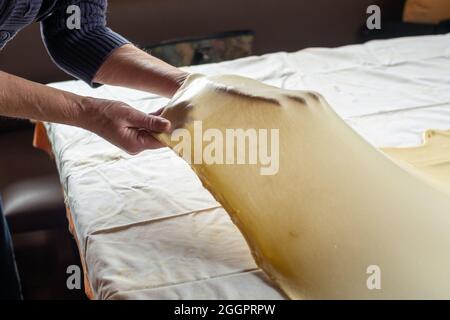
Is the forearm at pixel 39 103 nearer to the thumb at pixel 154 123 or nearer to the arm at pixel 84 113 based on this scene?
the arm at pixel 84 113

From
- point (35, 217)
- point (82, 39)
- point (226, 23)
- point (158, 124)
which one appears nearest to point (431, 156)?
point (158, 124)

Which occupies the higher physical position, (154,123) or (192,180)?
(154,123)

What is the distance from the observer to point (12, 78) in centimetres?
107

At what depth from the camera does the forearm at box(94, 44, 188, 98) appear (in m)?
1.23

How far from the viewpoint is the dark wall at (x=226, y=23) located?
2422 millimetres

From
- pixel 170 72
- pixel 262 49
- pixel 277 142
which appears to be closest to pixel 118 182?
pixel 170 72

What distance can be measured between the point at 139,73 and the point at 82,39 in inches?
7.5

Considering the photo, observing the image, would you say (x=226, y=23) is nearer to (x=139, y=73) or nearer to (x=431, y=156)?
(x=139, y=73)

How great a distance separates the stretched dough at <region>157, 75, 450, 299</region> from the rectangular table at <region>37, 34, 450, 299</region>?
0.07m

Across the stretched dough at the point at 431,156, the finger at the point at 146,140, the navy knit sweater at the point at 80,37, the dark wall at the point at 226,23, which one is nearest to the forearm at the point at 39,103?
the finger at the point at 146,140

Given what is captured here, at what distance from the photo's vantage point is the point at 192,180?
118 centimetres

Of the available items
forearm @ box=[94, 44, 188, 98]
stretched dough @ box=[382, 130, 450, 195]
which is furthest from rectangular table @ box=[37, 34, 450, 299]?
forearm @ box=[94, 44, 188, 98]

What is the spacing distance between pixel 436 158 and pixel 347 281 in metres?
0.52

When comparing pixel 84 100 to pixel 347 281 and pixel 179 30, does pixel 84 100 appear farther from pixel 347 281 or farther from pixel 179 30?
pixel 179 30
